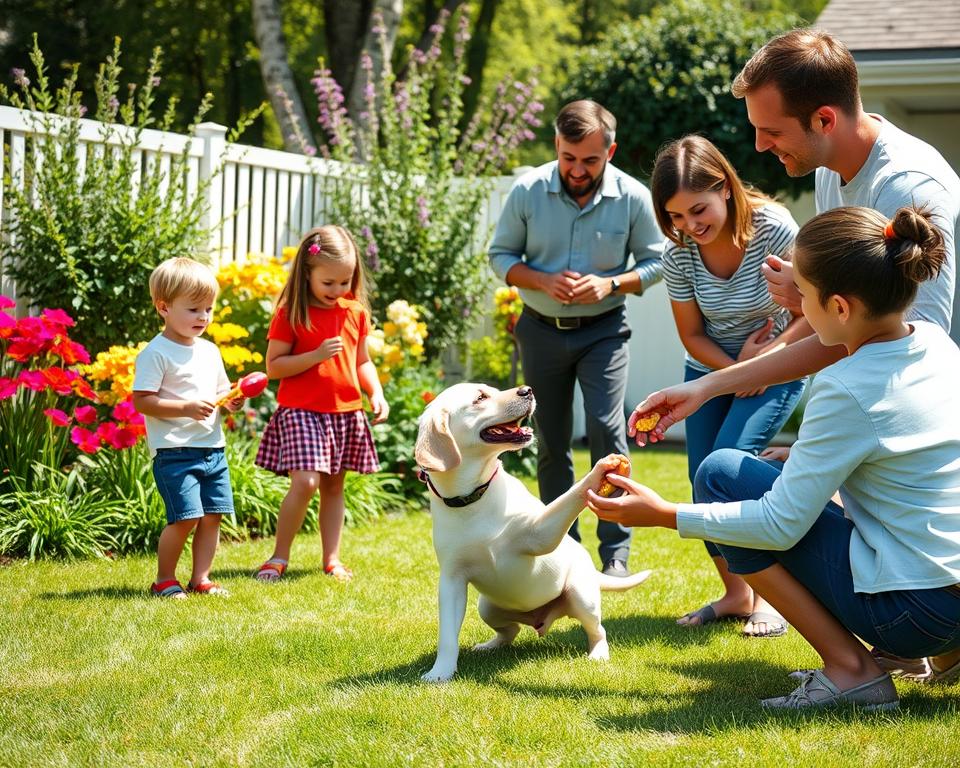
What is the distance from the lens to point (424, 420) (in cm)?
352

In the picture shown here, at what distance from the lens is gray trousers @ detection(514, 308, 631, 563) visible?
5324 mm

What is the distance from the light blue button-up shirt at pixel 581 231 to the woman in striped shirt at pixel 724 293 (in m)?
0.85

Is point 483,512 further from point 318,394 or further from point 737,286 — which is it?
point 318,394

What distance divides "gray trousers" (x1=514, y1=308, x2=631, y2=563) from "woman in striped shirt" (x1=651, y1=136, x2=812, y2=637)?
0.79 m

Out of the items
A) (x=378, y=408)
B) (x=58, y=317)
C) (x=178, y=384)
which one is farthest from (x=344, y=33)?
(x=178, y=384)

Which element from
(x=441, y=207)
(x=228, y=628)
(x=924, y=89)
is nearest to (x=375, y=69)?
(x=441, y=207)

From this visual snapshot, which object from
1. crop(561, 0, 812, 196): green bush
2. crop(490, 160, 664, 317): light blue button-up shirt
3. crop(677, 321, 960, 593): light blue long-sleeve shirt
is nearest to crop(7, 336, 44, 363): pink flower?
crop(490, 160, 664, 317): light blue button-up shirt

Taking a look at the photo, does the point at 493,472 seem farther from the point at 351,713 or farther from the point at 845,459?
the point at 845,459

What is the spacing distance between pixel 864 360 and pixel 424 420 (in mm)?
1378

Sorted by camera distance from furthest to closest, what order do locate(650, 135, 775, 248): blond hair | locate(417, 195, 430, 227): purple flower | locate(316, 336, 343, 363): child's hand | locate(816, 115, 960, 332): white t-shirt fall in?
1. locate(417, 195, 430, 227): purple flower
2. locate(316, 336, 343, 363): child's hand
3. locate(650, 135, 775, 248): blond hair
4. locate(816, 115, 960, 332): white t-shirt

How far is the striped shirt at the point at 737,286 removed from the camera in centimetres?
429

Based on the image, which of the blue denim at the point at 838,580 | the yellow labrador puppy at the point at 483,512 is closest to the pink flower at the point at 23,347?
the yellow labrador puppy at the point at 483,512

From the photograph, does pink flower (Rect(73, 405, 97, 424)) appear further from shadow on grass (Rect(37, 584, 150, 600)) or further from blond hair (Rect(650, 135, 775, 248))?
blond hair (Rect(650, 135, 775, 248))

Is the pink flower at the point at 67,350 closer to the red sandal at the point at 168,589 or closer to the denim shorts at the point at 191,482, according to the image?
the denim shorts at the point at 191,482
